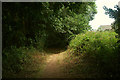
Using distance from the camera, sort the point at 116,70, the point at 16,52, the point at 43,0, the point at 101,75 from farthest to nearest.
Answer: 1. the point at 16,52
2. the point at 43,0
3. the point at 101,75
4. the point at 116,70

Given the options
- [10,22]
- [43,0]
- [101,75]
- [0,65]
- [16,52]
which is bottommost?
[101,75]

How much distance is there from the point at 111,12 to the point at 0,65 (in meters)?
5.99

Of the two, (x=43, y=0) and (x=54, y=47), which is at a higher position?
(x=43, y=0)

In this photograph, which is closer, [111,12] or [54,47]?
[111,12]

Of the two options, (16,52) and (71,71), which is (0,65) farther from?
(71,71)

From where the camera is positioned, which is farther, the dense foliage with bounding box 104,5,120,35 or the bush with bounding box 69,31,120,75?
the dense foliage with bounding box 104,5,120,35

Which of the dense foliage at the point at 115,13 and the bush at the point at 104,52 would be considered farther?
the dense foliage at the point at 115,13

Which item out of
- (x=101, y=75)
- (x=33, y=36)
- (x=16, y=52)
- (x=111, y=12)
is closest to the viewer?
(x=101, y=75)

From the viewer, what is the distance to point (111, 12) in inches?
199

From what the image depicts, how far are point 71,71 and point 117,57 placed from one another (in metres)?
2.23

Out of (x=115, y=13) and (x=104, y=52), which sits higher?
(x=115, y=13)

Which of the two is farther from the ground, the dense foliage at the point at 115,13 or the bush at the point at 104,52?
the dense foliage at the point at 115,13

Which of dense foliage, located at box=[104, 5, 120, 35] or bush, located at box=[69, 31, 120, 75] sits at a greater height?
dense foliage, located at box=[104, 5, 120, 35]

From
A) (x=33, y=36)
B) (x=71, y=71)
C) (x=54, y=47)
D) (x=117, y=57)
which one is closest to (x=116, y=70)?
(x=117, y=57)
